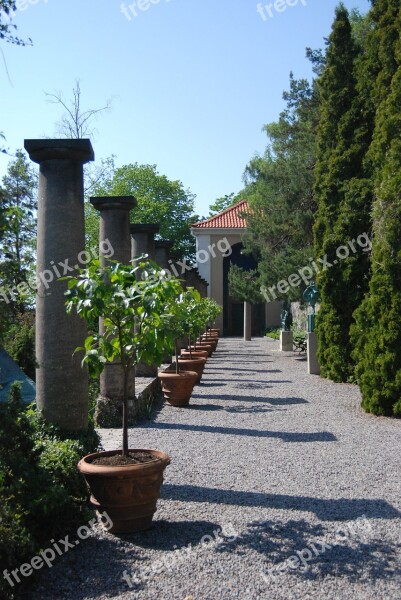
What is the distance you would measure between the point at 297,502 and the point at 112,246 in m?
4.70

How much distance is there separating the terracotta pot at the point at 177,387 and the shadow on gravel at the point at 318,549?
243 inches

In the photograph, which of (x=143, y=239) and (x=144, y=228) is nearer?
(x=144, y=228)

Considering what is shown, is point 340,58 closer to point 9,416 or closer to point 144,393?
point 144,393

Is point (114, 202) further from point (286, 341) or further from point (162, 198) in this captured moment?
point (162, 198)

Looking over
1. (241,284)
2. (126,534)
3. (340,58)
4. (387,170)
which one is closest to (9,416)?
(126,534)

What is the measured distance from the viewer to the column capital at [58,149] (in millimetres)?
5578

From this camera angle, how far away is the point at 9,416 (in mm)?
3867

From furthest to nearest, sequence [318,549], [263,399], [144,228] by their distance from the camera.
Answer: [263,399] → [144,228] → [318,549]

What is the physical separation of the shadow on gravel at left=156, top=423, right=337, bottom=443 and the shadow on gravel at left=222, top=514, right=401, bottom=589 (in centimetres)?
324

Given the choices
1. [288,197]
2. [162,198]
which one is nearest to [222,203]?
[162,198]

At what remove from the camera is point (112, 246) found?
28.8 ft

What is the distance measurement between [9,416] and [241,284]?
833 inches

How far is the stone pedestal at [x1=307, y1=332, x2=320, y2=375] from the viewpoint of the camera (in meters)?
16.2

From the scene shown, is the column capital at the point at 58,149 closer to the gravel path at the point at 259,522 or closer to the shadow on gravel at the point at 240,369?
the gravel path at the point at 259,522
